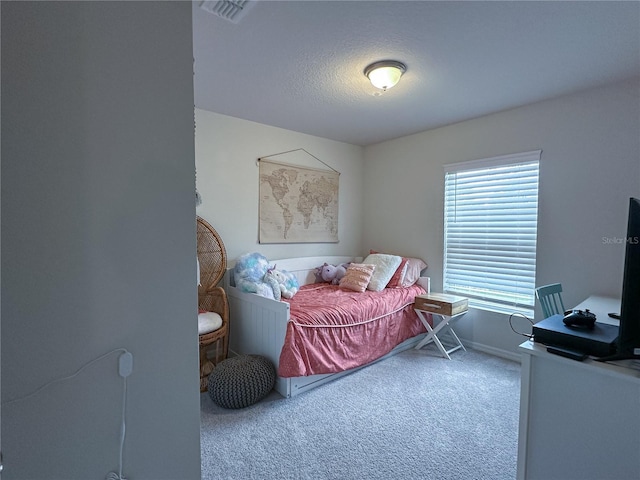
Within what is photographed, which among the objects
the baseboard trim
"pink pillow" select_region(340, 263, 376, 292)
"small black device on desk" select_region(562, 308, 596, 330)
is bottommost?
the baseboard trim

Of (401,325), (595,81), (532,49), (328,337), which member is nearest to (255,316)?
(328,337)

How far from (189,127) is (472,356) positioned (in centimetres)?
330

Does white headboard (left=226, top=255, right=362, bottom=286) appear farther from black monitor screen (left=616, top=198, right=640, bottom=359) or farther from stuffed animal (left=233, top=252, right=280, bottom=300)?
black monitor screen (left=616, top=198, right=640, bottom=359)

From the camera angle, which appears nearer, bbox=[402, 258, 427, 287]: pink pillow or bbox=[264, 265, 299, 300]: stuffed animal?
bbox=[264, 265, 299, 300]: stuffed animal

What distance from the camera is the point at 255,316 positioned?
2629mm

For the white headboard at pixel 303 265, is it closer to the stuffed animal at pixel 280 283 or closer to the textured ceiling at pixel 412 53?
the stuffed animal at pixel 280 283

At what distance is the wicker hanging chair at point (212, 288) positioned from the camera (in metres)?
2.69

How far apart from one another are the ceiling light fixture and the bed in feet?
5.78

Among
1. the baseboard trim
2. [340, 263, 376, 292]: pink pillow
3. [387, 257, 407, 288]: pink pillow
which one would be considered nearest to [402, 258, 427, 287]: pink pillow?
[387, 257, 407, 288]: pink pillow

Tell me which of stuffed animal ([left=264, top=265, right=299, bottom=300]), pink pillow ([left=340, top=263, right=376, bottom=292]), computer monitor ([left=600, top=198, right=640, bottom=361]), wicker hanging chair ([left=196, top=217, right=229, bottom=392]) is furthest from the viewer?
pink pillow ([left=340, top=263, right=376, bottom=292])

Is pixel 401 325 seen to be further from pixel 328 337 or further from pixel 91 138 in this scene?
pixel 91 138

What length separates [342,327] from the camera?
101 inches

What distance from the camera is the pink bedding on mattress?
2.30 metres

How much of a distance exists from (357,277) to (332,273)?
39 cm
